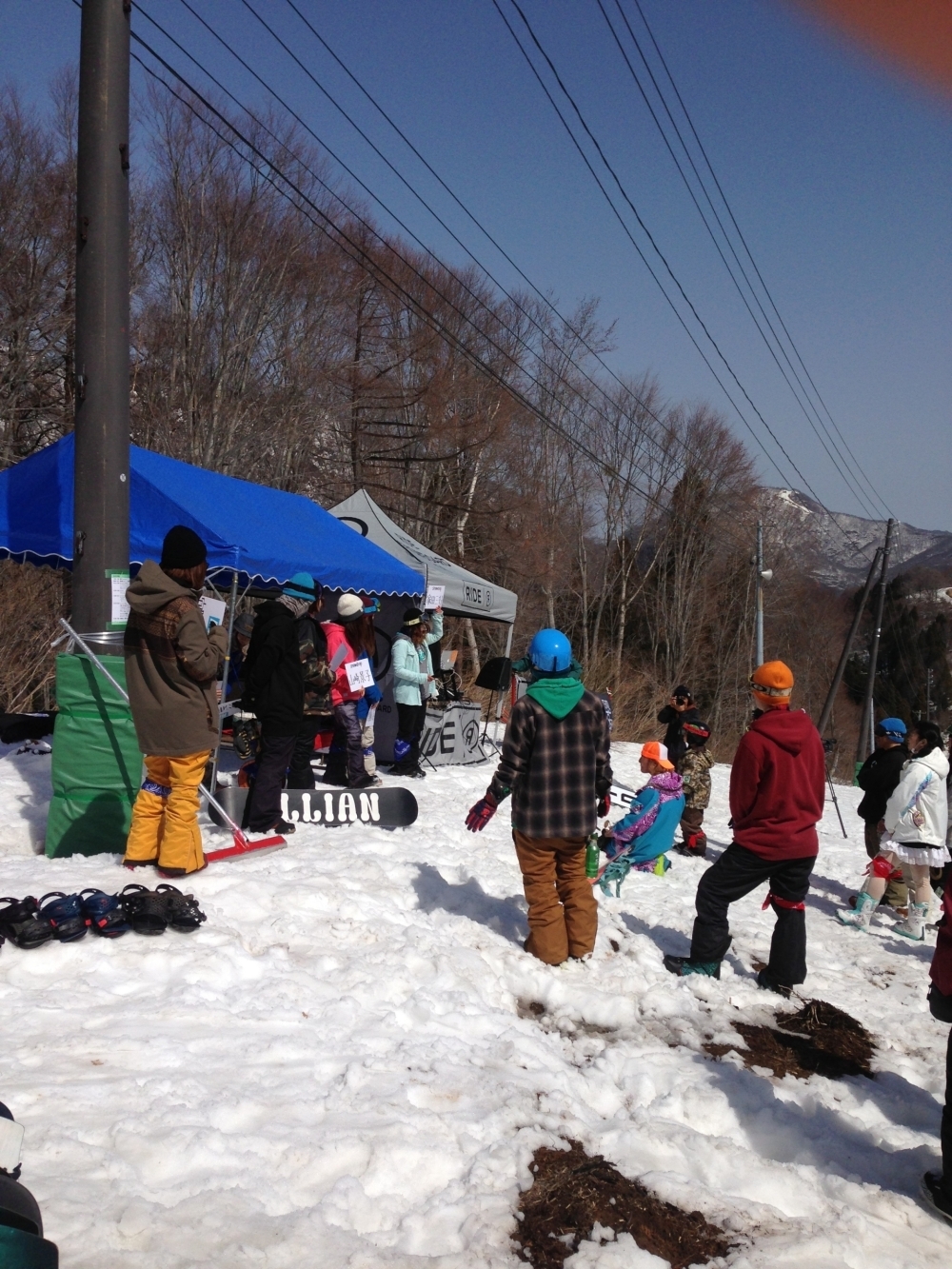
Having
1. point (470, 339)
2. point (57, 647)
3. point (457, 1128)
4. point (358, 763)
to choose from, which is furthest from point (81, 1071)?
point (470, 339)

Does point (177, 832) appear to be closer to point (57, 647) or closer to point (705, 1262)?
point (705, 1262)

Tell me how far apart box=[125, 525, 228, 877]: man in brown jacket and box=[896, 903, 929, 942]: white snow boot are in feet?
18.0

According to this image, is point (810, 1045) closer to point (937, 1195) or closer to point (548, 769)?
point (937, 1195)

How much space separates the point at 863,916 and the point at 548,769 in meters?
3.92

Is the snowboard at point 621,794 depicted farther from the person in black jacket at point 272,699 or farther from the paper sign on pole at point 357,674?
the person in black jacket at point 272,699

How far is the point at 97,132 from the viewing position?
672 cm

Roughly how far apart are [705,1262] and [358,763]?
6768 mm

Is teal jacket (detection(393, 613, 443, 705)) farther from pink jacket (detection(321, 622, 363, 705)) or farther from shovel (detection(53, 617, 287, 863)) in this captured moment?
shovel (detection(53, 617, 287, 863))

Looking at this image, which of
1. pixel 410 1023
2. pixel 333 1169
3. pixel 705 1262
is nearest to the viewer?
pixel 705 1262

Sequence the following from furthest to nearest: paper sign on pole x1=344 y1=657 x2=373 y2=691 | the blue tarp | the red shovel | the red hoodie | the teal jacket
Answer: the teal jacket, paper sign on pole x1=344 y1=657 x2=373 y2=691, the blue tarp, the red shovel, the red hoodie

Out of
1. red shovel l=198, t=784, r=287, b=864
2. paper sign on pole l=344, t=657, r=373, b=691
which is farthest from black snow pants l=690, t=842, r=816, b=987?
paper sign on pole l=344, t=657, r=373, b=691

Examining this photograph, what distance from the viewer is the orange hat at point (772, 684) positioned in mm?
5895

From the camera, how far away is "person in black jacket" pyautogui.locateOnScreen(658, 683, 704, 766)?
33.7 ft

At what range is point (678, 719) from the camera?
10438 millimetres
